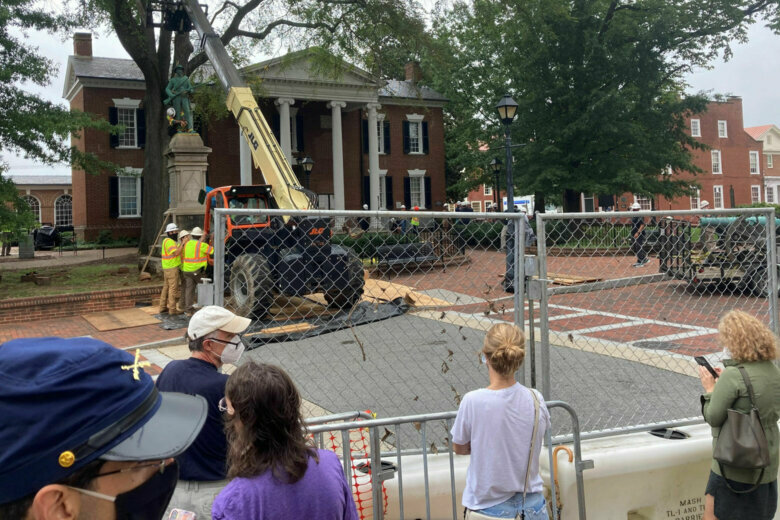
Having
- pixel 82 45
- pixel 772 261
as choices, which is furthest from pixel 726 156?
pixel 772 261

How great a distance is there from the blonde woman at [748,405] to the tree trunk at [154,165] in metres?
19.9

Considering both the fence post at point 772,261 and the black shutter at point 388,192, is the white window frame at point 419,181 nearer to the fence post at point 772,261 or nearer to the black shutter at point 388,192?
the black shutter at point 388,192

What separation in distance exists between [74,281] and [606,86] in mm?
22915

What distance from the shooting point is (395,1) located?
20.5 metres

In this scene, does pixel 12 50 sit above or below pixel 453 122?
below

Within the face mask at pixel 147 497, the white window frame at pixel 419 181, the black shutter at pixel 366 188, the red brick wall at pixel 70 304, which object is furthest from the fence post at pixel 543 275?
the white window frame at pixel 419 181

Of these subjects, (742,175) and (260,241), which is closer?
(260,241)

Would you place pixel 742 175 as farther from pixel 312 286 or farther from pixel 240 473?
pixel 240 473

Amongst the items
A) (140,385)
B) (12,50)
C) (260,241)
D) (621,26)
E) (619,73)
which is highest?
(621,26)

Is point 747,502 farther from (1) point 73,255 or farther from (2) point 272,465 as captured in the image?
(1) point 73,255

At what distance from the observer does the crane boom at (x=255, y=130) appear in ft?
44.8

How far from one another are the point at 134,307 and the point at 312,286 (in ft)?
21.2

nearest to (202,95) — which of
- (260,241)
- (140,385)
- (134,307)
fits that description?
(134,307)

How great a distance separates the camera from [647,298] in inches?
313
